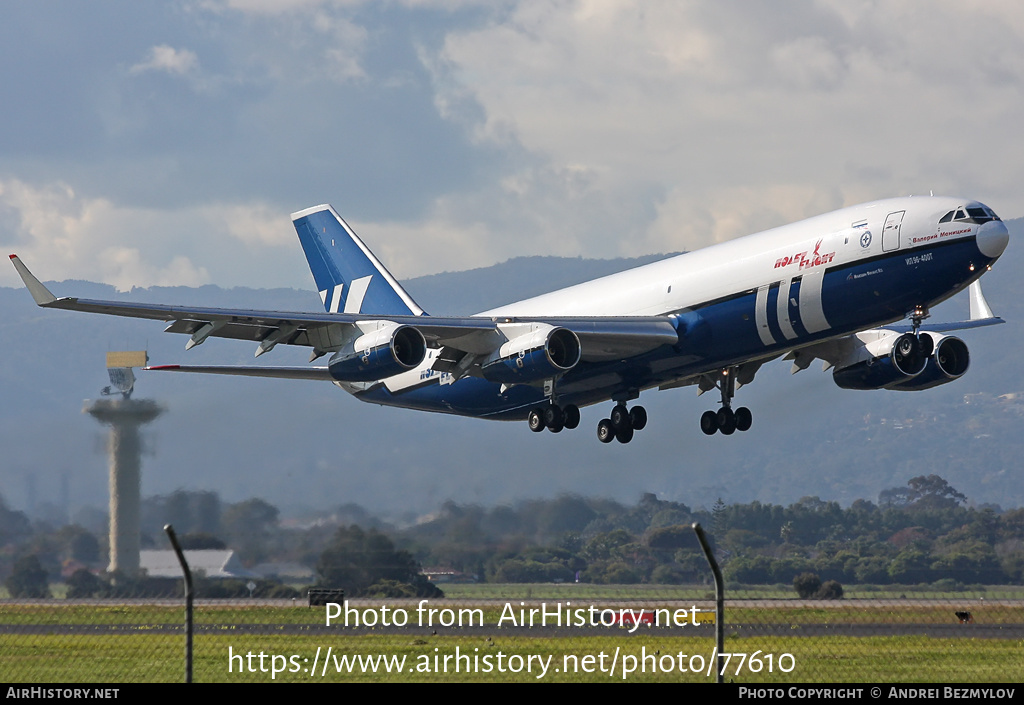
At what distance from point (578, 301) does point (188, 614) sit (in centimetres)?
2666

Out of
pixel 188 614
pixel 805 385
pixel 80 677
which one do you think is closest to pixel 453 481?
pixel 805 385

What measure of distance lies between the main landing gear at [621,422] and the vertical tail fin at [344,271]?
9654 millimetres

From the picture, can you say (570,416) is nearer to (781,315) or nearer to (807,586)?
(781,315)

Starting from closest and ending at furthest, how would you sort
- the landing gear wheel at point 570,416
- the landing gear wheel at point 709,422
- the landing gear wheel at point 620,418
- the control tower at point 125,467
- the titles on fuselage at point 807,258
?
the titles on fuselage at point 807,258 < the landing gear wheel at point 570,416 < the control tower at point 125,467 < the landing gear wheel at point 620,418 < the landing gear wheel at point 709,422

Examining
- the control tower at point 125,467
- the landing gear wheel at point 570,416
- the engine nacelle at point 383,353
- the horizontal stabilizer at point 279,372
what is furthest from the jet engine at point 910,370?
the control tower at point 125,467

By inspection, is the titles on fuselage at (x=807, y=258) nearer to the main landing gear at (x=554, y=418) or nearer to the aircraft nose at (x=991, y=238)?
the aircraft nose at (x=991, y=238)

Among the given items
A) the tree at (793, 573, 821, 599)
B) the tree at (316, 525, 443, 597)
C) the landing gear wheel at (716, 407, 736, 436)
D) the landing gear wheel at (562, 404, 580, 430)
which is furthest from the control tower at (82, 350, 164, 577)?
the tree at (793, 573, 821, 599)

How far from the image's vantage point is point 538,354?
37.8 metres

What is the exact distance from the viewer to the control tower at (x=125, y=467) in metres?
42.2

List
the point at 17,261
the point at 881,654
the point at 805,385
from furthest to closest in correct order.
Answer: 1. the point at 805,385
2. the point at 17,261
3. the point at 881,654

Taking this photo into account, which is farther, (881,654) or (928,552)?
(928,552)

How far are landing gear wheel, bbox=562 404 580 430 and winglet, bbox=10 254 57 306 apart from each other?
52.2 feet
